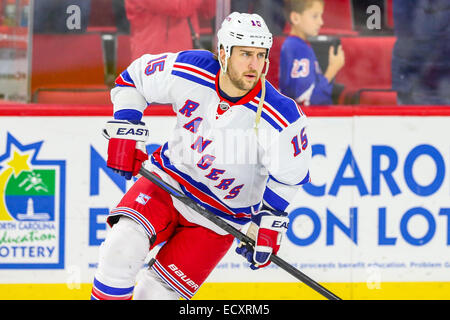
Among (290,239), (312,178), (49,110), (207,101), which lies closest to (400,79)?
(312,178)

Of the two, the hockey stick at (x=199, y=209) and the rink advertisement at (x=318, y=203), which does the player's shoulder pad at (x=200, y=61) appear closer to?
the hockey stick at (x=199, y=209)

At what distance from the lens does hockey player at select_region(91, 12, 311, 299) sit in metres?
3.03

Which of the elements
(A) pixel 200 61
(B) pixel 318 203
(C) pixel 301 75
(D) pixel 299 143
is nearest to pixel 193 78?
(A) pixel 200 61

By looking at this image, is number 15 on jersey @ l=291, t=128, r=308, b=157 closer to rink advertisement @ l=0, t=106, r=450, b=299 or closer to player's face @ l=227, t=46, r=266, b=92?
player's face @ l=227, t=46, r=266, b=92

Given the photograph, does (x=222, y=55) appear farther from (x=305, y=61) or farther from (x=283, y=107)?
(x=305, y=61)

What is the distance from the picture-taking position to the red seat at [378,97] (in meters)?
3.89

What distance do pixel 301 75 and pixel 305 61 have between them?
2.6 inches

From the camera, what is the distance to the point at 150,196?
315cm

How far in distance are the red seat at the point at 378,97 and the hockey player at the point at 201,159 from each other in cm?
83

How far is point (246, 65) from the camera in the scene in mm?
2988

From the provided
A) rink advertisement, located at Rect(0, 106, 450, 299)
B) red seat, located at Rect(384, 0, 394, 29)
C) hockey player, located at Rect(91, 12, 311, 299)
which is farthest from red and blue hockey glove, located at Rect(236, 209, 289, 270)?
red seat, located at Rect(384, 0, 394, 29)

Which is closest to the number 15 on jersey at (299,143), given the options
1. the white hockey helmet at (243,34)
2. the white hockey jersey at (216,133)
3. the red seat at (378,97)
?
the white hockey jersey at (216,133)

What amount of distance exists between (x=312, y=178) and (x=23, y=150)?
130cm

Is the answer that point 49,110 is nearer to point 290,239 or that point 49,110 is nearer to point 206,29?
point 206,29
